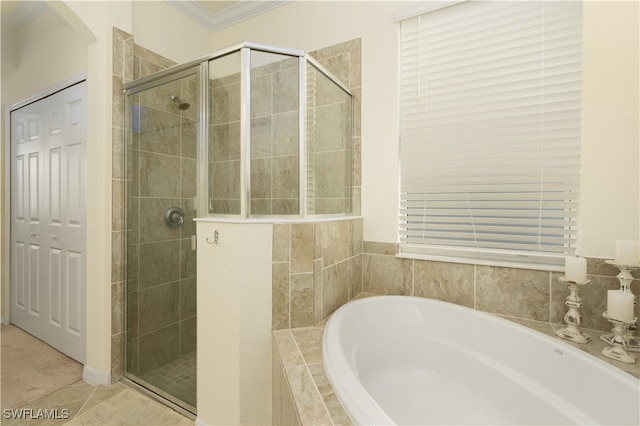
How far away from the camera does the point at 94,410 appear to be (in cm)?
157

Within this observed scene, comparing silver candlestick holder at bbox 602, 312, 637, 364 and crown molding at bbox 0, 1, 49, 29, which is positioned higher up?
crown molding at bbox 0, 1, 49, 29

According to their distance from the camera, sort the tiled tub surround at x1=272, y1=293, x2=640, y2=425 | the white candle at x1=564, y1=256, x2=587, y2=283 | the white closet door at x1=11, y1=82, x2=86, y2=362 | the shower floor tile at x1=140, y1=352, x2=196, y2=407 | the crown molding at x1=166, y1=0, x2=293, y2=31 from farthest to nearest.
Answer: the crown molding at x1=166, y1=0, x2=293, y2=31 → the white closet door at x1=11, y1=82, x2=86, y2=362 → the shower floor tile at x1=140, y1=352, x2=196, y2=407 → the white candle at x1=564, y1=256, x2=587, y2=283 → the tiled tub surround at x1=272, y1=293, x2=640, y2=425

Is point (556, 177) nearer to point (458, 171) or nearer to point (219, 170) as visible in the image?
point (458, 171)

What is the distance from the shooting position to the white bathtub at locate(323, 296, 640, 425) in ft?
3.19

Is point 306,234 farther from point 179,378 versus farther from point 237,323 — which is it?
point 179,378

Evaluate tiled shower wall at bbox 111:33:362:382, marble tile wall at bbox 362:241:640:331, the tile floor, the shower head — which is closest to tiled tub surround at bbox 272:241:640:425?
marble tile wall at bbox 362:241:640:331

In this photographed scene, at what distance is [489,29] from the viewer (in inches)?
63.4

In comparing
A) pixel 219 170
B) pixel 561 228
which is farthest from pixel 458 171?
pixel 219 170

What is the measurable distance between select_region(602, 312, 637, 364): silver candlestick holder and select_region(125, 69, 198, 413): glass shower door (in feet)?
6.57

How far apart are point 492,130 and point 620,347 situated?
45.1 inches

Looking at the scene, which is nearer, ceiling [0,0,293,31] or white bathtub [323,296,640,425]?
white bathtub [323,296,640,425]

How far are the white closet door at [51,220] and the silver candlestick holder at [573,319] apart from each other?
2.91 m

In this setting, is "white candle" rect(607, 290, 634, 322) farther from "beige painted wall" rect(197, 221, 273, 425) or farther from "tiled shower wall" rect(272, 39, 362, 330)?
"beige painted wall" rect(197, 221, 273, 425)

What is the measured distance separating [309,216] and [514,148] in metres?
1.21
